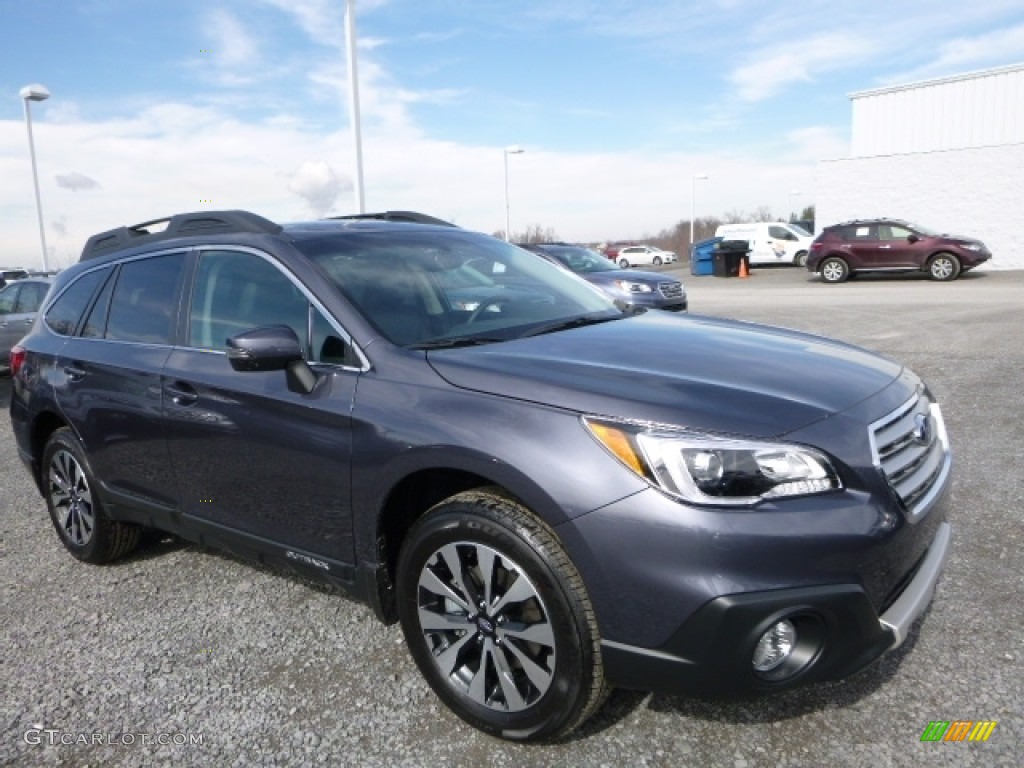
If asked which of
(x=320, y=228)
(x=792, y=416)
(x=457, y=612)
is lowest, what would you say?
(x=457, y=612)

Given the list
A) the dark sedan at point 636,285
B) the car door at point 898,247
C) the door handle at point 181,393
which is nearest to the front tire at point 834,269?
the car door at point 898,247

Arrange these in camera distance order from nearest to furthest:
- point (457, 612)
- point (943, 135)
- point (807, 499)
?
point (807, 499) → point (457, 612) → point (943, 135)

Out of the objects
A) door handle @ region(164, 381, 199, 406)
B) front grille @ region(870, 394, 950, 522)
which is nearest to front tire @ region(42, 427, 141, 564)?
door handle @ region(164, 381, 199, 406)

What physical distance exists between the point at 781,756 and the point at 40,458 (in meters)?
4.18

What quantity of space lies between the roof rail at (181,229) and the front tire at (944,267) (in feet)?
72.9

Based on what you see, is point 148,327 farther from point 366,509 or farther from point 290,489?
point 366,509

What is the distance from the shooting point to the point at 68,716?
2910 mm

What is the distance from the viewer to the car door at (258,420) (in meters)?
2.94

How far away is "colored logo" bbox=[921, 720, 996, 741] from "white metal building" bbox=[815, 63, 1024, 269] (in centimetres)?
3045

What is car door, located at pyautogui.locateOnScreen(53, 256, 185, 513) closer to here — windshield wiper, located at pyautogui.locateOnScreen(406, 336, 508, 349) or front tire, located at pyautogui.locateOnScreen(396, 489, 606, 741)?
windshield wiper, located at pyautogui.locateOnScreen(406, 336, 508, 349)

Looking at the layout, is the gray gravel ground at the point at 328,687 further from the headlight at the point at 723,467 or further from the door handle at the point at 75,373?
the door handle at the point at 75,373

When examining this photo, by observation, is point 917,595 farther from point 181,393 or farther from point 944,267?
point 944,267

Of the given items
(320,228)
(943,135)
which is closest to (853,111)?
(943,135)

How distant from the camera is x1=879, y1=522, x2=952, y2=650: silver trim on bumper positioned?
2328mm
